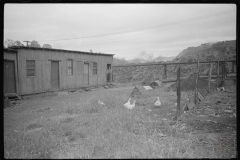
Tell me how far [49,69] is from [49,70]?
0.08m

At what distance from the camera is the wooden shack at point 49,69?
31.2 feet

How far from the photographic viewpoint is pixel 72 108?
655 centimetres

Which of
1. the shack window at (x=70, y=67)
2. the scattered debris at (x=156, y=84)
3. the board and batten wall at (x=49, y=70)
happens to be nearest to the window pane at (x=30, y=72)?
the board and batten wall at (x=49, y=70)

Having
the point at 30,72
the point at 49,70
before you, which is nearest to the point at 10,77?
the point at 30,72

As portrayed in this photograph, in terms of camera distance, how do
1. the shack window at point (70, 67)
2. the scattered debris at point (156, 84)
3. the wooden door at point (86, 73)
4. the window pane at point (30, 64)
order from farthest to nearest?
the wooden door at point (86, 73) → the shack window at point (70, 67) → the scattered debris at point (156, 84) → the window pane at point (30, 64)

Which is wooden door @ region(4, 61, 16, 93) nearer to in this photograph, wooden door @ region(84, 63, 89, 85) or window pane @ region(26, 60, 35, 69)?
window pane @ region(26, 60, 35, 69)

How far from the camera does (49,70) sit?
12086mm

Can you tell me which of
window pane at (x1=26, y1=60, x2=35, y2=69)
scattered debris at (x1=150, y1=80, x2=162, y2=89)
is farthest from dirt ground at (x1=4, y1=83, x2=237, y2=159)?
scattered debris at (x1=150, y1=80, x2=162, y2=89)

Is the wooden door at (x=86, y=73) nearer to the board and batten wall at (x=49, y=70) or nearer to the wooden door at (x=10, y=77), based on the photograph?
the board and batten wall at (x=49, y=70)

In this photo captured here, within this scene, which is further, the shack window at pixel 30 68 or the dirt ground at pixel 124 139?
the shack window at pixel 30 68

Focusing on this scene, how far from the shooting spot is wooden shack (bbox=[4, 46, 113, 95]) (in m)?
9.52

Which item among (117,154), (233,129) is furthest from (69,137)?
(233,129)

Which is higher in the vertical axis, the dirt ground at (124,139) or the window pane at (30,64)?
the window pane at (30,64)

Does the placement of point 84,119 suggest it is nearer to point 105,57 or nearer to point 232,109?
point 232,109
